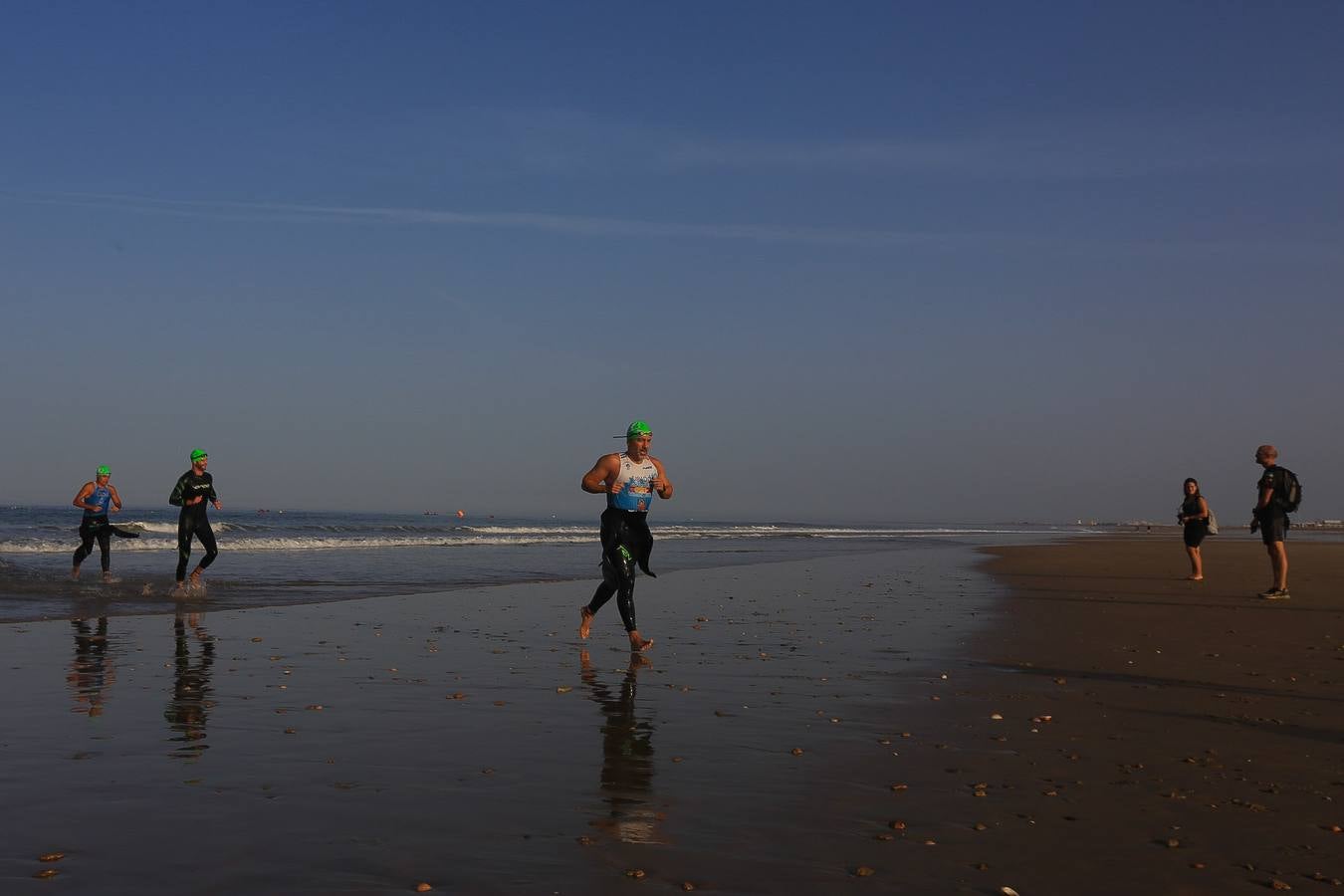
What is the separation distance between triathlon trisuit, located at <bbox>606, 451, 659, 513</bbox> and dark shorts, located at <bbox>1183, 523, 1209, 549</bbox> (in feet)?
46.6

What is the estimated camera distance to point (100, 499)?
19.6 metres

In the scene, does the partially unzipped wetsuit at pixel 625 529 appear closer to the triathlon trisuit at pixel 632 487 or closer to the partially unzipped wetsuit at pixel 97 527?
the triathlon trisuit at pixel 632 487

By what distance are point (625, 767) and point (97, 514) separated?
Answer: 17.0 m

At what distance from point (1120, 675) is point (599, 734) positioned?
16.2 feet

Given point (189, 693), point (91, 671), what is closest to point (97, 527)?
point (91, 671)

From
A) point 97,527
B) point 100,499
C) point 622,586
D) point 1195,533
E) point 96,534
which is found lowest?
point 622,586

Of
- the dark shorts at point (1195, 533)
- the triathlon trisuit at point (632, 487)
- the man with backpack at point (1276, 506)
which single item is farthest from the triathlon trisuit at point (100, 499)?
the dark shorts at point (1195, 533)

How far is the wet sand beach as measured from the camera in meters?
4.20

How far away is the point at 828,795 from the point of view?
5.27 m

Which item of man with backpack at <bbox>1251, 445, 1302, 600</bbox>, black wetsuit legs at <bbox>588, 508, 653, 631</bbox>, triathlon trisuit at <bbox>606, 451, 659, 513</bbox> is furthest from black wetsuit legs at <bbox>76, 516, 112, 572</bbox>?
man with backpack at <bbox>1251, 445, 1302, 600</bbox>

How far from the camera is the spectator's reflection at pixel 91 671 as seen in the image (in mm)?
7473

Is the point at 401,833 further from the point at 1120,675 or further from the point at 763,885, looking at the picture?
the point at 1120,675

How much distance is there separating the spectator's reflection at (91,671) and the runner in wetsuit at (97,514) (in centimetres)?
791

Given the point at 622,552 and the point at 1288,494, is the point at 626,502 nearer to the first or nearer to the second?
the point at 622,552
